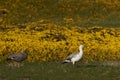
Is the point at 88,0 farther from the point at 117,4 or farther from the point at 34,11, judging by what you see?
the point at 34,11

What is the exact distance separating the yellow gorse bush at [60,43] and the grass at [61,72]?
4480 millimetres

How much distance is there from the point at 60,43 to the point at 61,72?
30.9 ft

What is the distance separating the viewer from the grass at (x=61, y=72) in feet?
73.3

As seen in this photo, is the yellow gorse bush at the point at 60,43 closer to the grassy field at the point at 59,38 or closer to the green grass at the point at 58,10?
the grassy field at the point at 59,38

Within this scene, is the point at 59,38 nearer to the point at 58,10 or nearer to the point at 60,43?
the point at 60,43

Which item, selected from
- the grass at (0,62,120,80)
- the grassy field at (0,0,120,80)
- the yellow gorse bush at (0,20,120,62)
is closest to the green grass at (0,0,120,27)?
the grassy field at (0,0,120,80)

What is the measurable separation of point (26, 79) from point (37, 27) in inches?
748

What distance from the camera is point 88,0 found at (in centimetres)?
6244

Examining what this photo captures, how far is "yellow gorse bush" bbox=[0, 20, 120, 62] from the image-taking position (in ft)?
103

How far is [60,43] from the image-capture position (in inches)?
1314

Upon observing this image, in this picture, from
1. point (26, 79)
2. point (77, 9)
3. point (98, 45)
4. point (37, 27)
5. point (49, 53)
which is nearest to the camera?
point (26, 79)

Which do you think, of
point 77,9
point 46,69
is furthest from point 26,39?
point 77,9

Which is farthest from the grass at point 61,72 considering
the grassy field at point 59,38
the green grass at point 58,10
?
the green grass at point 58,10

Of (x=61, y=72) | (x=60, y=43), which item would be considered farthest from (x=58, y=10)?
(x=61, y=72)
